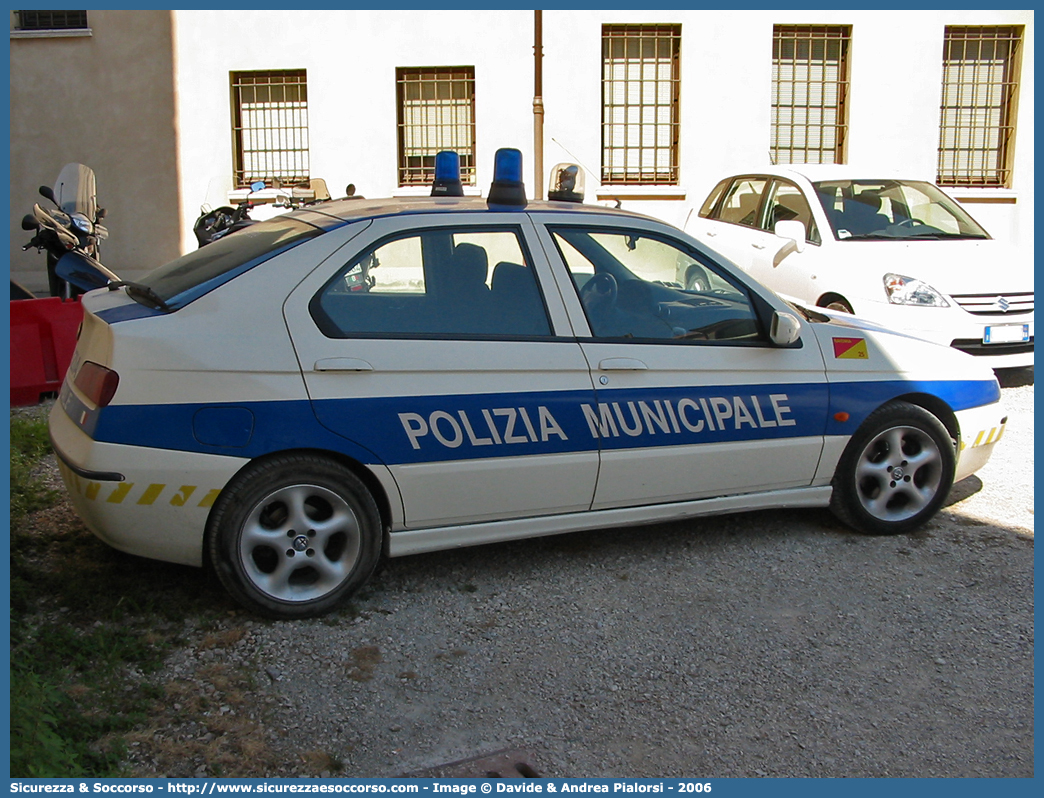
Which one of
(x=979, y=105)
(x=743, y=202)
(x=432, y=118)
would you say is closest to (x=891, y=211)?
(x=743, y=202)

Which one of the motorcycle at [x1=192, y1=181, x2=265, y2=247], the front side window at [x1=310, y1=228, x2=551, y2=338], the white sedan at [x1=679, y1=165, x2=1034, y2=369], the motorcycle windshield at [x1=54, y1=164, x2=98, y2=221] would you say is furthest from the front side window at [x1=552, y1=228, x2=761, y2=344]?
the motorcycle at [x1=192, y1=181, x2=265, y2=247]

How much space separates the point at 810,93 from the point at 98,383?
44.4 feet

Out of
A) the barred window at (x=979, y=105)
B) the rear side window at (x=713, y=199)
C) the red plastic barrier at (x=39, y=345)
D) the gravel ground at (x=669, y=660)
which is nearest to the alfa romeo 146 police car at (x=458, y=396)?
the gravel ground at (x=669, y=660)

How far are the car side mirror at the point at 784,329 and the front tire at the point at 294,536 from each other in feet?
6.30

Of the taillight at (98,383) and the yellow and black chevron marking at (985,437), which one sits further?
the yellow and black chevron marking at (985,437)

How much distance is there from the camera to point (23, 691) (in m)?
3.12

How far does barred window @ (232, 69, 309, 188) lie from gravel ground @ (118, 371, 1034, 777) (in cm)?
1181

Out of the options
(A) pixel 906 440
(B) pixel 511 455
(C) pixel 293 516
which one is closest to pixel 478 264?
(B) pixel 511 455

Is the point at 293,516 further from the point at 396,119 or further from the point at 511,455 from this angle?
the point at 396,119

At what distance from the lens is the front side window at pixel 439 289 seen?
4.02 meters

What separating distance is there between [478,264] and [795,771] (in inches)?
91.0

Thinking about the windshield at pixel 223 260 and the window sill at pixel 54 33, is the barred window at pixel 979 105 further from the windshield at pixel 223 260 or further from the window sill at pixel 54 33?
the windshield at pixel 223 260

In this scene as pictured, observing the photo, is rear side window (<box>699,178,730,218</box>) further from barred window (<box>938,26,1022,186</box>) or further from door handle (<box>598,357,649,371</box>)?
door handle (<box>598,357,649,371</box>)

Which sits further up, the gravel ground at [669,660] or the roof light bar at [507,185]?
the roof light bar at [507,185]
